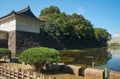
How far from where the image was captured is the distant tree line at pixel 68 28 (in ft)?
169

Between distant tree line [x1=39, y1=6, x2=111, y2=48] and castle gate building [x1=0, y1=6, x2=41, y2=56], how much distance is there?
9.19 m

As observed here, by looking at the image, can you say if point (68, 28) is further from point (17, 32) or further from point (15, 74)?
point (15, 74)

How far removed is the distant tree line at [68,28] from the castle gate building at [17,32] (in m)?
9.19

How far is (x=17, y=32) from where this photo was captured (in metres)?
35.4

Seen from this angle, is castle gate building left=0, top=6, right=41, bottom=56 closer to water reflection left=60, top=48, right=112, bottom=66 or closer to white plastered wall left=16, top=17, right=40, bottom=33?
white plastered wall left=16, top=17, right=40, bottom=33

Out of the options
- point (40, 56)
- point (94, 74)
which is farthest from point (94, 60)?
point (40, 56)

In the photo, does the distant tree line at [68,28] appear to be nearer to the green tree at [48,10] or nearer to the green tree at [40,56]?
the green tree at [48,10]

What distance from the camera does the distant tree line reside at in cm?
5150

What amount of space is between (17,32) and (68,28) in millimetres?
23952

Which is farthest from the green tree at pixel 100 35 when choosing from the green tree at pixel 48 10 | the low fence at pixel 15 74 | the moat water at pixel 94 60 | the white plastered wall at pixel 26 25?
the low fence at pixel 15 74

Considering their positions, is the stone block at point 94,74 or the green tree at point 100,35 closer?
the stone block at point 94,74

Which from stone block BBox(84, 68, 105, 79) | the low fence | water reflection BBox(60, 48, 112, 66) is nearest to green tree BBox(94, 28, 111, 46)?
water reflection BBox(60, 48, 112, 66)

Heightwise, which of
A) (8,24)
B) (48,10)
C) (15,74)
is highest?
(48,10)

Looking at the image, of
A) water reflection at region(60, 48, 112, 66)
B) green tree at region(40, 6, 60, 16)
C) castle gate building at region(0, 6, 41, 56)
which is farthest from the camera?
green tree at region(40, 6, 60, 16)
